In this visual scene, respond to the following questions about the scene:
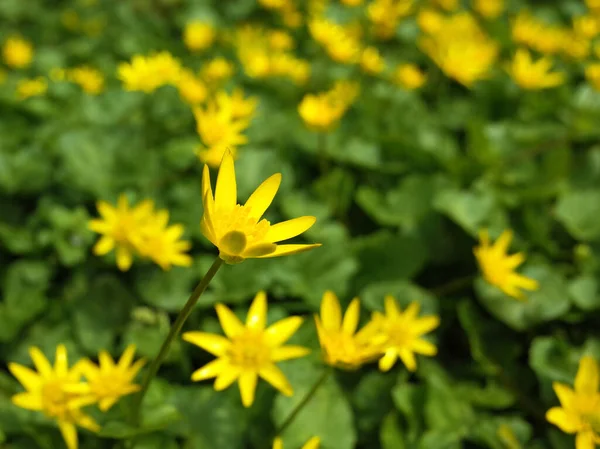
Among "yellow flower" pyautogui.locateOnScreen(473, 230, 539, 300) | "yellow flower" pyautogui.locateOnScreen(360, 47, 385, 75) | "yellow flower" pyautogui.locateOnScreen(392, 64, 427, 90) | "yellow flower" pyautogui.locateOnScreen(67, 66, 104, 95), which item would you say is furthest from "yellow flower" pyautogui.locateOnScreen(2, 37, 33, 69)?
"yellow flower" pyautogui.locateOnScreen(473, 230, 539, 300)

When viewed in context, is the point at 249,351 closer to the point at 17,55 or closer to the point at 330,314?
the point at 330,314

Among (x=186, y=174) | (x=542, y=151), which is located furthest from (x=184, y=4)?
(x=542, y=151)

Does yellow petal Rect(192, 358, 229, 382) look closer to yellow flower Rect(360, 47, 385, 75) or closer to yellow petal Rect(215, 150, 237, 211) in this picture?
yellow petal Rect(215, 150, 237, 211)

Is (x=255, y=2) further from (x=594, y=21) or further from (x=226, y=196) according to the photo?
(x=226, y=196)

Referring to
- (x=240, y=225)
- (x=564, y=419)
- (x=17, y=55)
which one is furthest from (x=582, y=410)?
(x=17, y=55)

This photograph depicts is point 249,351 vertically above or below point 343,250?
above

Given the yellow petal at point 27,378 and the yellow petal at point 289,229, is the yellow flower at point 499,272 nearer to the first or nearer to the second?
the yellow petal at point 289,229

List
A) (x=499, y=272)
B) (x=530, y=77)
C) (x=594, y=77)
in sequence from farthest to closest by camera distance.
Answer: (x=594, y=77) → (x=530, y=77) → (x=499, y=272)
